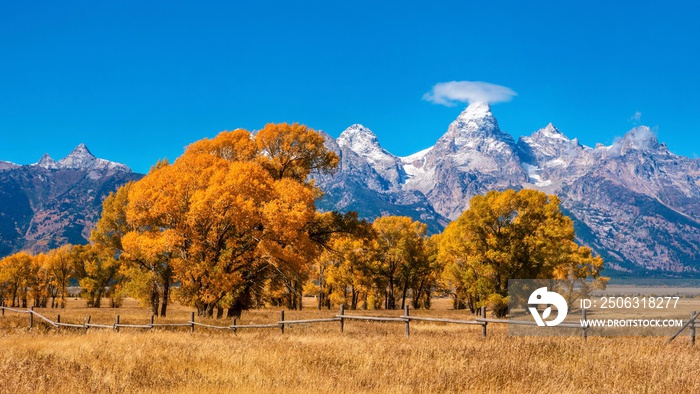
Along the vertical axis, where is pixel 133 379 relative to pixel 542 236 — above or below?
below

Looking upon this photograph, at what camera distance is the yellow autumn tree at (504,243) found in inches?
1623

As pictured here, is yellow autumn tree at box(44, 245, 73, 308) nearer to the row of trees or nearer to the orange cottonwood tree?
the row of trees

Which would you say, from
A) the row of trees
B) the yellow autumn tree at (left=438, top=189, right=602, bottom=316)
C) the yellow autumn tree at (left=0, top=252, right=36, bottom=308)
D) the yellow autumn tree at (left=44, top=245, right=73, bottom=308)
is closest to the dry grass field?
the row of trees

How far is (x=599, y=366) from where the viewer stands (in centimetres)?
1160

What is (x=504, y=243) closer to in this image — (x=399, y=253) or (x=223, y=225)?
(x=223, y=225)

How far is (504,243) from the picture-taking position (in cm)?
4222

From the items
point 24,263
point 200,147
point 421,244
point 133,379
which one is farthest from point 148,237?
point 24,263

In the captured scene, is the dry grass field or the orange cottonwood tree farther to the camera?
the orange cottonwood tree

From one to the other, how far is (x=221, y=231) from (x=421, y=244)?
1668 inches

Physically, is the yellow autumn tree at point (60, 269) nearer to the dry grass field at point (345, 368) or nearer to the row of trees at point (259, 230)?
the row of trees at point (259, 230)

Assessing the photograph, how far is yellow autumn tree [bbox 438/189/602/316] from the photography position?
41.2 m

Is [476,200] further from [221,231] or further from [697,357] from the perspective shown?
[697,357]

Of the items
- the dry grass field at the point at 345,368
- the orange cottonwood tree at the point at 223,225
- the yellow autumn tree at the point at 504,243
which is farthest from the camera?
the yellow autumn tree at the point at 504,243

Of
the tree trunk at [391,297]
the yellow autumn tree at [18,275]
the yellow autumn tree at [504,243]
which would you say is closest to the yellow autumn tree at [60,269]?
the yellow autumn tree at [18,275]
